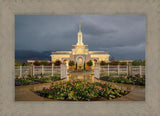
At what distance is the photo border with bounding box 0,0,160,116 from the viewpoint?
95.8 inches

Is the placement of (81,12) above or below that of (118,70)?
above

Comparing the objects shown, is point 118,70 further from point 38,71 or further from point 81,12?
point 81,12

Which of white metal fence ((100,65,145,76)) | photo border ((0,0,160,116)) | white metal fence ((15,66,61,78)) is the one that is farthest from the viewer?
white metal fence ((100,65,145,76))

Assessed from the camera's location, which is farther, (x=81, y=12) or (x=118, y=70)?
(x=118, y=70)

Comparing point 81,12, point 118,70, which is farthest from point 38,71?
point 81,12

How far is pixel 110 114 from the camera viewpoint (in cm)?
242

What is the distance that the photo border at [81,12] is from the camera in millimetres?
2434

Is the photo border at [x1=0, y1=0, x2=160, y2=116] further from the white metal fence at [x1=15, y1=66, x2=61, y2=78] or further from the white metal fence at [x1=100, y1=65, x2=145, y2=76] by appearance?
the white metal fence at [x1=100, y1=65, x2=145, y2=76]

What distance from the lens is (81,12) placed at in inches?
102

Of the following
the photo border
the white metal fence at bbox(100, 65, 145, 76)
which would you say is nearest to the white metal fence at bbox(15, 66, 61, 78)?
the white metal fence at bbox(100, 65, 145, 76)

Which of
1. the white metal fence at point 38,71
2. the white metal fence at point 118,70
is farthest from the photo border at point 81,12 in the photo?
the white metal fence at point 118,70

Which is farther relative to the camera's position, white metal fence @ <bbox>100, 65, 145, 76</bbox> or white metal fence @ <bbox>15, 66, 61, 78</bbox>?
white metal fence @ <bbox>100, 65, 145, 76</bbox>

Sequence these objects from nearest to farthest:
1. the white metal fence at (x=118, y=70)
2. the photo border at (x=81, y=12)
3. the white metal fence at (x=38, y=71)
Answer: the photo border at (x=81, y=12) < the white metal fence at (x=38, y=71) < the white metal fence at (x=118, y=70)

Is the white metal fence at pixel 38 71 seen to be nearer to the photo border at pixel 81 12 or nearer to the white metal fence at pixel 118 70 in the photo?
the white metal fence at pixel 118 70
